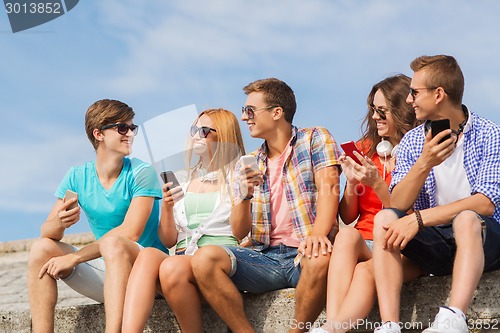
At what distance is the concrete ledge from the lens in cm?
456

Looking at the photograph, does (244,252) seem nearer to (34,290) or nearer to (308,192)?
(308,192)

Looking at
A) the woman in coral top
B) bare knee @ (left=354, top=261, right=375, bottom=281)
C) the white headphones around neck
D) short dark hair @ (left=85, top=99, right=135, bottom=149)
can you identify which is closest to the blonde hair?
short dark hair @ (left=85, top=99, right=135, bottom=149)

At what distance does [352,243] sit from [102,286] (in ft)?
5.90

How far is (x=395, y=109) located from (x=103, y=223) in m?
2.14

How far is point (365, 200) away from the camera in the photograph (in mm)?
5086

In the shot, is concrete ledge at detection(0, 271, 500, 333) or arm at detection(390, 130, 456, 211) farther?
concrete ledge at detection(0, 271, 500, 333)

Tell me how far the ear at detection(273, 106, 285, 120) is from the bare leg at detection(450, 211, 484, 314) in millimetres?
1429

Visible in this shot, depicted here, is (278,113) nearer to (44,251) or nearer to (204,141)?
(204,141)

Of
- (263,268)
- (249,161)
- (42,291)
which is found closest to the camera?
(249,161)

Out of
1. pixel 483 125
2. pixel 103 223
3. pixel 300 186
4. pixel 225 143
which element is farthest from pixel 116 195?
pixel 483 125

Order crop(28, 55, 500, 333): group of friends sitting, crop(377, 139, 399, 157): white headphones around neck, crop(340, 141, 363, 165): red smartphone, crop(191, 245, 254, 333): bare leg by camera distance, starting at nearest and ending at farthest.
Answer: crop(28, 55, 500, 333): group of friends sitting, crop(340, 141, 363, 165): red smartphone, crop(191, 245, 254, 333): bare leg, crop(377, 139, 399, 157): white headphones around neck

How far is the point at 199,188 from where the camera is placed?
17.5 ft

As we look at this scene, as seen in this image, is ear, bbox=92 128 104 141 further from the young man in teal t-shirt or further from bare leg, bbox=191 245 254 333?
bare leg, bbox=191 245 254 333

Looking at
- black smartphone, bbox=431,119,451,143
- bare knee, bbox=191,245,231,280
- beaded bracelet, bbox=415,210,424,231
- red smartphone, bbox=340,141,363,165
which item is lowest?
bare knee, bbox=191,245,231,280
